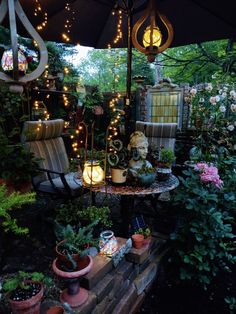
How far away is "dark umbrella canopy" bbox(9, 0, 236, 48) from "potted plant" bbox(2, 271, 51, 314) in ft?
5.76

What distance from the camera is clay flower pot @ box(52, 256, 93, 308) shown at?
1.12m

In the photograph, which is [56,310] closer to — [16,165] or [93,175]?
[93,175]

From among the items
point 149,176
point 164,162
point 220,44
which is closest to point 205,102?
point 164,162

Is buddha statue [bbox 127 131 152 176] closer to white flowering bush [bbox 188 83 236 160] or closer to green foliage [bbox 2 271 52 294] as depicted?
green foliage [bbox 2 271 52 294]

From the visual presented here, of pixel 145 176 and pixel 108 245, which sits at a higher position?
pixel 145 176

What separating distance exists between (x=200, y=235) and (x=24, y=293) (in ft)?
3.91

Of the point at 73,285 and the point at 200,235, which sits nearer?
the point at 73,285

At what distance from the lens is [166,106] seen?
18.5ft

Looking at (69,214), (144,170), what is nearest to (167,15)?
(144,170)

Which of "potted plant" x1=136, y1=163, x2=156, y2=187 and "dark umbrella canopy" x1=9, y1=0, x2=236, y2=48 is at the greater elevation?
"dark umbrella canopy" x1=9, y1=0, x2=236, y2=48

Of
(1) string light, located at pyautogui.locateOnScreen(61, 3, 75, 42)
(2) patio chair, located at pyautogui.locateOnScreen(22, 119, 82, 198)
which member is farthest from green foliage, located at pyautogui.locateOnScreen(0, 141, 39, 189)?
(1) string light, located at pyautogui.locateOnScreen(61, 3, 75, 42)

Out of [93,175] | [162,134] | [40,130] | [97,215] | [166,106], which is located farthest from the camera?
[166,106]

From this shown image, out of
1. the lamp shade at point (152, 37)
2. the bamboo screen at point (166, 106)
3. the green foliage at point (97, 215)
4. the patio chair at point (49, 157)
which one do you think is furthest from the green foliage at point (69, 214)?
the bamboo screen at point (166, 106)

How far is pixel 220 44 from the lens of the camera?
6.31 metres
